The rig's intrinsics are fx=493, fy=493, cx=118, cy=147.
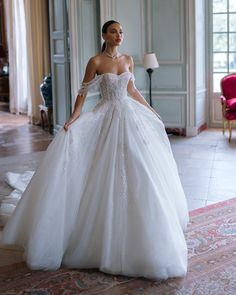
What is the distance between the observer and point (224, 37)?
7605 mm

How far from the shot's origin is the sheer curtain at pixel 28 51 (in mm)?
8266

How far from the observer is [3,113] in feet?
34.1

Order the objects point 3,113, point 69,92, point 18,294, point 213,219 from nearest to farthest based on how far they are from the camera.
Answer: point 18,294, point 213,219, point 69,92, point 3,113

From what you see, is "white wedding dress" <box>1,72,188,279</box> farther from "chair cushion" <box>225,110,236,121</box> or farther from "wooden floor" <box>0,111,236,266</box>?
"chair cushion" <box>225,110,236,121</box>

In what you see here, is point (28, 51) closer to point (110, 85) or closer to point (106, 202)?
point (110, 85)

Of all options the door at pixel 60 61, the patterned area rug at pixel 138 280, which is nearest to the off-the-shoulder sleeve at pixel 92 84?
the patterned area rug at pixel 138 280

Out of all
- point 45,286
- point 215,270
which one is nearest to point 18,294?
point 45,286

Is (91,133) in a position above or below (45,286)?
above

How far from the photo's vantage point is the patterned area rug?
260 centimetres

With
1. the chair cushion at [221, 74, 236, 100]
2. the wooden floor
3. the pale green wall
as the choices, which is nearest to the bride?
the wooden floor

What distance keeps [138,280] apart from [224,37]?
5.68 m

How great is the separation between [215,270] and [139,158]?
78 cm

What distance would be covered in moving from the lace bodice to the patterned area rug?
41.9 inches

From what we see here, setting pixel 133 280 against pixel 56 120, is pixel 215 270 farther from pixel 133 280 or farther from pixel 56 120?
pixel 56 120
